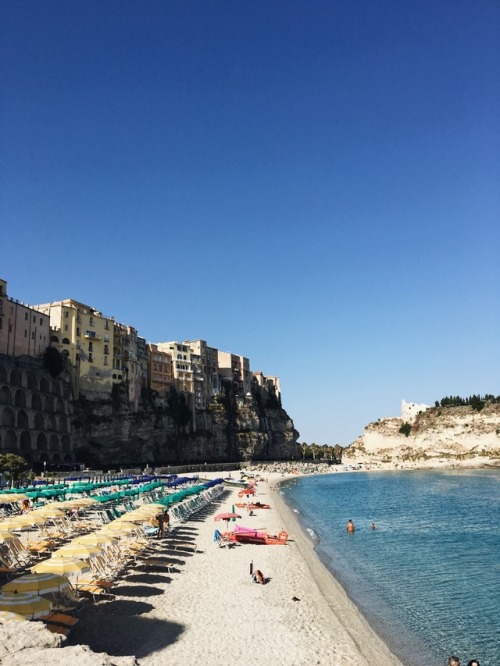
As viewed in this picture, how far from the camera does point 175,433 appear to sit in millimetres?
106125

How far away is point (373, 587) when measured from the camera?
22.7 m

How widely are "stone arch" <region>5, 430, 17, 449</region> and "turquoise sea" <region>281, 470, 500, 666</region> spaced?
1580 inches

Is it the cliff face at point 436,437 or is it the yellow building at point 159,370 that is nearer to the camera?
the yellow building at point 159,370

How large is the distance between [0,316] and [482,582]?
6765cm

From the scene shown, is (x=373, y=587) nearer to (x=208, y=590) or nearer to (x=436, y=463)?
(x=208, y=590)

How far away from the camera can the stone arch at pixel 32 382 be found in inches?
3027

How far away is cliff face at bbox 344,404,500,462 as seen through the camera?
138m

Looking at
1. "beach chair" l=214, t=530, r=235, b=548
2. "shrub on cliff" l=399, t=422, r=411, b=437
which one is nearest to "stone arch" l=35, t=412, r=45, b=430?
"beach chair" l=214, t=530, r=235, b=548

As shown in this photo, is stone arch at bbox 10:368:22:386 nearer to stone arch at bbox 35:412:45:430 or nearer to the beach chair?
stone arch at bbox 35:412:45:430

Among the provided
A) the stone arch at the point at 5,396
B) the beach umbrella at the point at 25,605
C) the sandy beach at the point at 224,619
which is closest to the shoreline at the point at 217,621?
the sandy beach at the point at 224,619

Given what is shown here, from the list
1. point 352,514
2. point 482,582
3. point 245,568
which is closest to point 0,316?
point 352,514

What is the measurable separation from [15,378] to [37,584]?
6708 centimetres

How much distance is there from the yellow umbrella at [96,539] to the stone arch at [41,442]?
60.7 metres

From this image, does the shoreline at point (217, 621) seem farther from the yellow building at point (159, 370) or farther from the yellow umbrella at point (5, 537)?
the yellow building at point (159, 370)
